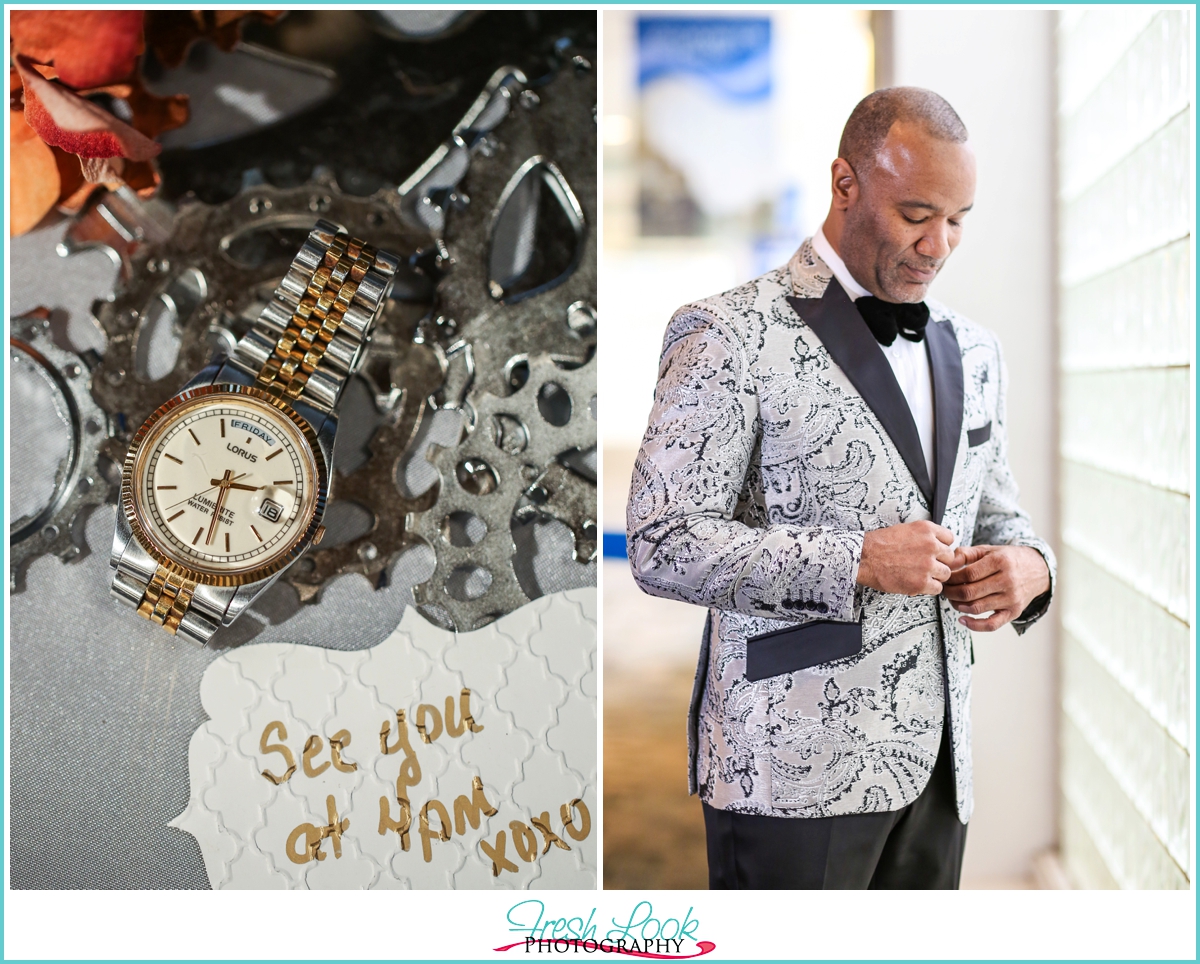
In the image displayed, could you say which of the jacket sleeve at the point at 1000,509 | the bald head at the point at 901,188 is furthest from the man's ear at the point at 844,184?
the jacket sleeve at the point at 1000,509


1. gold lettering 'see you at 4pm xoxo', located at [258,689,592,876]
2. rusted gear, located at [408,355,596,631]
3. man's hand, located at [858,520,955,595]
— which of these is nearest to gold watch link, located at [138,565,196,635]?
gold lettering 'see you at 4pm xoxo', located at [258,689,592,876]

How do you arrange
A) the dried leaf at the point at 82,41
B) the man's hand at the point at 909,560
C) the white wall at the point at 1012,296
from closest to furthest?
1. the man's hand at the point at 909,560
2. the dried leaf at the point at 82,41
3. the white wall at the point at 1012,296

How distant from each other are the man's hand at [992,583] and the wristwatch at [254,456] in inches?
37.1

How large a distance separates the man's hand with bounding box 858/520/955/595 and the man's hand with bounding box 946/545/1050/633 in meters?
0.08

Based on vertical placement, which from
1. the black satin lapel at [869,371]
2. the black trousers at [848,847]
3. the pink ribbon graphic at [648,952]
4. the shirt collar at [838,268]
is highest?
the shirt collar at [838,268]

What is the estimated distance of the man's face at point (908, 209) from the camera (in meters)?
1.28

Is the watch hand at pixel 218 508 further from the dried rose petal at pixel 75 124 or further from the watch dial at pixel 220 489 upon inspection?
the dried rose petal at pixel 75 124

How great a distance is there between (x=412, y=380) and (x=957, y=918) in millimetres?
1188

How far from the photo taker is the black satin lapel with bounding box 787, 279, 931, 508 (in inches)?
51.8

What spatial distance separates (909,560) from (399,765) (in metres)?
0.90

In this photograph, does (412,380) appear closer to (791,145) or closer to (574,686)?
(574,686)

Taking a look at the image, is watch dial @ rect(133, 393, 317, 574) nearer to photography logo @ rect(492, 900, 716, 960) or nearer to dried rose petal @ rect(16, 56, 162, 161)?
dried rose petal @ rect(16, 56, 162, 161)

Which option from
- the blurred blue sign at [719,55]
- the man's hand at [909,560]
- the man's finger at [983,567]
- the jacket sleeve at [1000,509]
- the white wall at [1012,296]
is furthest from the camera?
the blurred blue sign at [719,55]

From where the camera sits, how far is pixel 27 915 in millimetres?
1573
